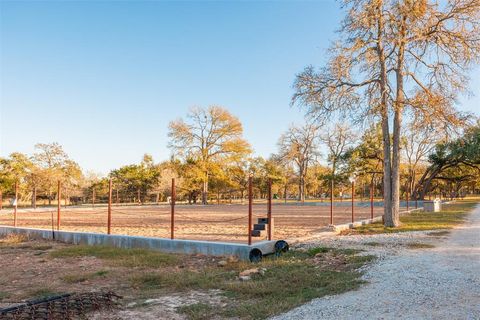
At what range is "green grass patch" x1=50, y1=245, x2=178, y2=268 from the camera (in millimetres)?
8250

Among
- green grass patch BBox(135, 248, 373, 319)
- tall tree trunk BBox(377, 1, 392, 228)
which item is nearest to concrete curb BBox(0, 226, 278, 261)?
green grass patch BBox(135, 248, 373, 319)

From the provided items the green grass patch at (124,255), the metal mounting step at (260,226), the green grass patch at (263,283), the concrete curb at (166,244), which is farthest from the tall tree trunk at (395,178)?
the green grass patch at (124,255)

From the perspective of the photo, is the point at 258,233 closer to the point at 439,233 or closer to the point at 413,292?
the point at 439,233

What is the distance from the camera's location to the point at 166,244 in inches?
387

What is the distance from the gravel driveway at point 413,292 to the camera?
4.47 meters

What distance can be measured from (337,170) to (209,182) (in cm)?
1561

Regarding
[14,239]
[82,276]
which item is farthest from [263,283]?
[14,239]

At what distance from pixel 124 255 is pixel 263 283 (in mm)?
4200

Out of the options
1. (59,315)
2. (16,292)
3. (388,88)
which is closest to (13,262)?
(16,292)

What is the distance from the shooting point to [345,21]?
15242 millimetres

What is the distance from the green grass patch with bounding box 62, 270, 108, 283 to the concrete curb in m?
2.43

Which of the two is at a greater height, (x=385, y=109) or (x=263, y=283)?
(x=385, y=109)

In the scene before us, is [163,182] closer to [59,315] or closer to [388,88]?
[388,88]

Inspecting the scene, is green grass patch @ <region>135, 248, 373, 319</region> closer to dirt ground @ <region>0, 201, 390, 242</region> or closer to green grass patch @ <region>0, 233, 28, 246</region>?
dirt ground @ <region>0, 201, 390, 242</region>
